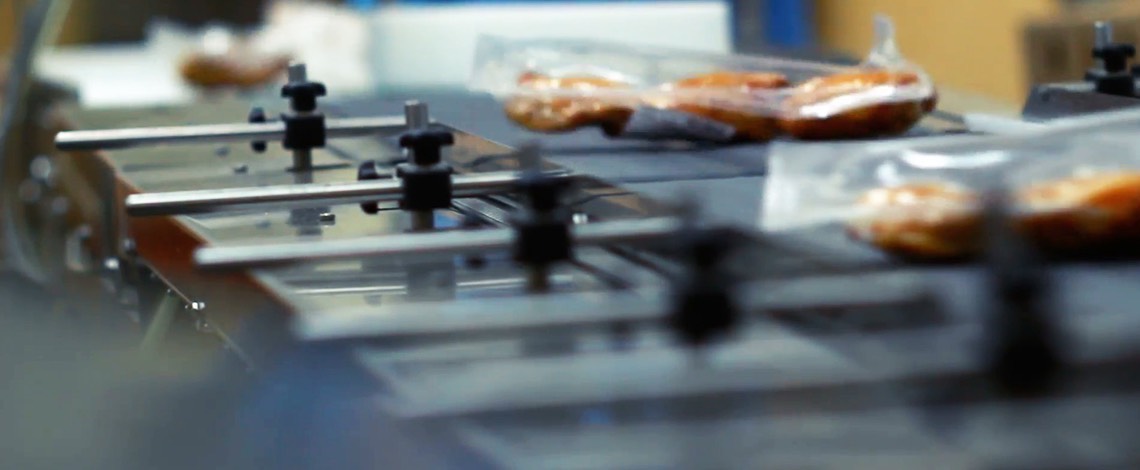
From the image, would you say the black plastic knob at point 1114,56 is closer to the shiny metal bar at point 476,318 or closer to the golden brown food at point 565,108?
the golden brown food at point 565,108

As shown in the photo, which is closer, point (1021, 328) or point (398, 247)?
point (1021, 328)

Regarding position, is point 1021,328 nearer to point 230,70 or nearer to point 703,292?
point 703,292

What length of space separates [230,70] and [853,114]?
2.17 m

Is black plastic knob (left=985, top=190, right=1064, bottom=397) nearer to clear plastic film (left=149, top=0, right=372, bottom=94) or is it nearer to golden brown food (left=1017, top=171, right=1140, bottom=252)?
golden brown food (left=1017, top=171, right=1140, bottom=252)

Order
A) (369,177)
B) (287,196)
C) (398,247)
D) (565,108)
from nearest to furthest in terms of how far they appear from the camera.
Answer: (398,247), (287,196), (369,177), (565,108)

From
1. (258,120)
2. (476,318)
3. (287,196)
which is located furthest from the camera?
(258,120)

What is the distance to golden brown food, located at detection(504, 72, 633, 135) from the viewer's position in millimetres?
1078

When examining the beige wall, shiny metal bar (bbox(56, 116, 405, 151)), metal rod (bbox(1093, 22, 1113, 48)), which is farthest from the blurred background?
shiny metal bar (bbox(56, 116, 405, 151))

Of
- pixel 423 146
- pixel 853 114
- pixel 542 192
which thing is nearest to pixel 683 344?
pixel 542 192

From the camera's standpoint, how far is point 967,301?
0.59 m

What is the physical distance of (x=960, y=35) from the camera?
3.95m

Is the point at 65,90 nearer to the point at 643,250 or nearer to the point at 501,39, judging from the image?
the point at 501,39

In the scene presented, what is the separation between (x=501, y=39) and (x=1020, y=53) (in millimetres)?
2499

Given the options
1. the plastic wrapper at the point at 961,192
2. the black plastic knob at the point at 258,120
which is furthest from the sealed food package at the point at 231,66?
the plastic wrapper at the point at 961,192
